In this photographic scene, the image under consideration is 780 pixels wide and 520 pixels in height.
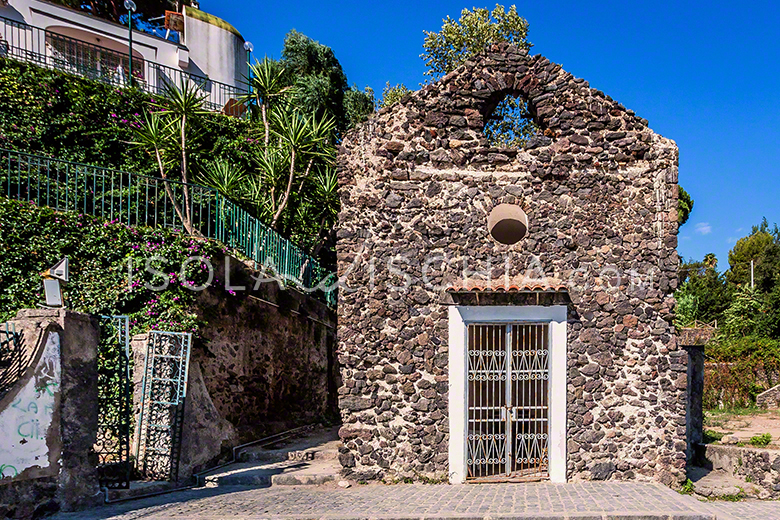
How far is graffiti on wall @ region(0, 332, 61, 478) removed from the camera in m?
5.86

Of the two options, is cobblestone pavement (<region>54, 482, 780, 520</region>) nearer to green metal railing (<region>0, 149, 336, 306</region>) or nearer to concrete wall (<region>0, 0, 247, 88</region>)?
green metal railing (<region>0, 149, 336, 306</region>)

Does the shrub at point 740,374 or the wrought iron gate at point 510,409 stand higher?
the wrought iron gate at point 510,409

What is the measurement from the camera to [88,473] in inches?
255

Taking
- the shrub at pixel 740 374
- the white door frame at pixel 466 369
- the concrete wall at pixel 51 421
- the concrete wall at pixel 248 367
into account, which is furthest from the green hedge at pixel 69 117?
the shrub at pixel 740 374

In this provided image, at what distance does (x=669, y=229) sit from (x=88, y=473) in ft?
27.8

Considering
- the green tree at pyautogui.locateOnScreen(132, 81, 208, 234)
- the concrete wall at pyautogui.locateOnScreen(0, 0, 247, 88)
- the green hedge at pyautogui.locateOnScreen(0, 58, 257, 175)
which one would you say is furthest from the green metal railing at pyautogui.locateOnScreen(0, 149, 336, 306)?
the concrete wall at pyautogui.locateOnScreen(0, 0, 247, 88)

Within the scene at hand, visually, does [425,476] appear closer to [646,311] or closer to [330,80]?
[646,311]

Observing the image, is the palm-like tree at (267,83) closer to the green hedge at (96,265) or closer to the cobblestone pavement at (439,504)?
the green hedge at (96,265)

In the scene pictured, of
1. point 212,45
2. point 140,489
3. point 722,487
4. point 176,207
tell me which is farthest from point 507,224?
point 212,45

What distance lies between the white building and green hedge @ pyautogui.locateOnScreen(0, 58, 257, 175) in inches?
53.3

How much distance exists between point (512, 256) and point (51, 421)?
6295 millimetres

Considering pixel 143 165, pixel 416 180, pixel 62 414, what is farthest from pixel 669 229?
pixel 143 165

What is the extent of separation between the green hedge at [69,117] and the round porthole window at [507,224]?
27.0 feet

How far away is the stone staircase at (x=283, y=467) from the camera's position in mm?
8055
